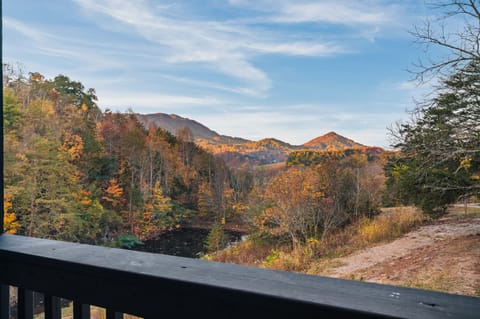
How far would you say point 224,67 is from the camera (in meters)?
1.75

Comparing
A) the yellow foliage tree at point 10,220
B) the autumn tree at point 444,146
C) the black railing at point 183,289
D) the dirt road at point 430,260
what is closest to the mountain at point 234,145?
the autumn tree at point 444,146

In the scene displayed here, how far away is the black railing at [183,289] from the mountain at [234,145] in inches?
48.8

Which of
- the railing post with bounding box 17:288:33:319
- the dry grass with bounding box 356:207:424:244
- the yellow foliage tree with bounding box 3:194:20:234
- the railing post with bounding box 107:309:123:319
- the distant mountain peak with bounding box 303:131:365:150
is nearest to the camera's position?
the railing post with bounding box 107:309:123:319

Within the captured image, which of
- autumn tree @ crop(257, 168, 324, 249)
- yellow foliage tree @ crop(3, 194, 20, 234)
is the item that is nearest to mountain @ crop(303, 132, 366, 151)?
autumn tree @ crop(257, 168, 324, 249)

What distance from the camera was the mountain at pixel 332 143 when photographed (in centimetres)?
172

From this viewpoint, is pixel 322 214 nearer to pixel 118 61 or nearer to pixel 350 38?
pixel 350 38

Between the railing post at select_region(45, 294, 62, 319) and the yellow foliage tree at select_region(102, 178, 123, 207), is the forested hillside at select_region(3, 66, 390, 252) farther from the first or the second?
the railing post at select_region(45, 294, 62, 319)

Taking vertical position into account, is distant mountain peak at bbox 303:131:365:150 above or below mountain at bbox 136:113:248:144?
below

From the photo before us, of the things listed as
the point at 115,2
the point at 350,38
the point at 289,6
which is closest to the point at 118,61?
the point at 115,2

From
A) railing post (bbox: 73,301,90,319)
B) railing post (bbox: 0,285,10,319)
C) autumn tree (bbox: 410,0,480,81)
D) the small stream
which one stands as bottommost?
the small stream

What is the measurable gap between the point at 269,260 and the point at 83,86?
146 centimetres

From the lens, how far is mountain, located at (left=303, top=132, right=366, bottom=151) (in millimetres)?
1720

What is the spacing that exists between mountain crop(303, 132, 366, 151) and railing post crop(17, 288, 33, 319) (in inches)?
53.5

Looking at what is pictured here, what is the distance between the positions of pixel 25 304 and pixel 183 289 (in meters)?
0.42
